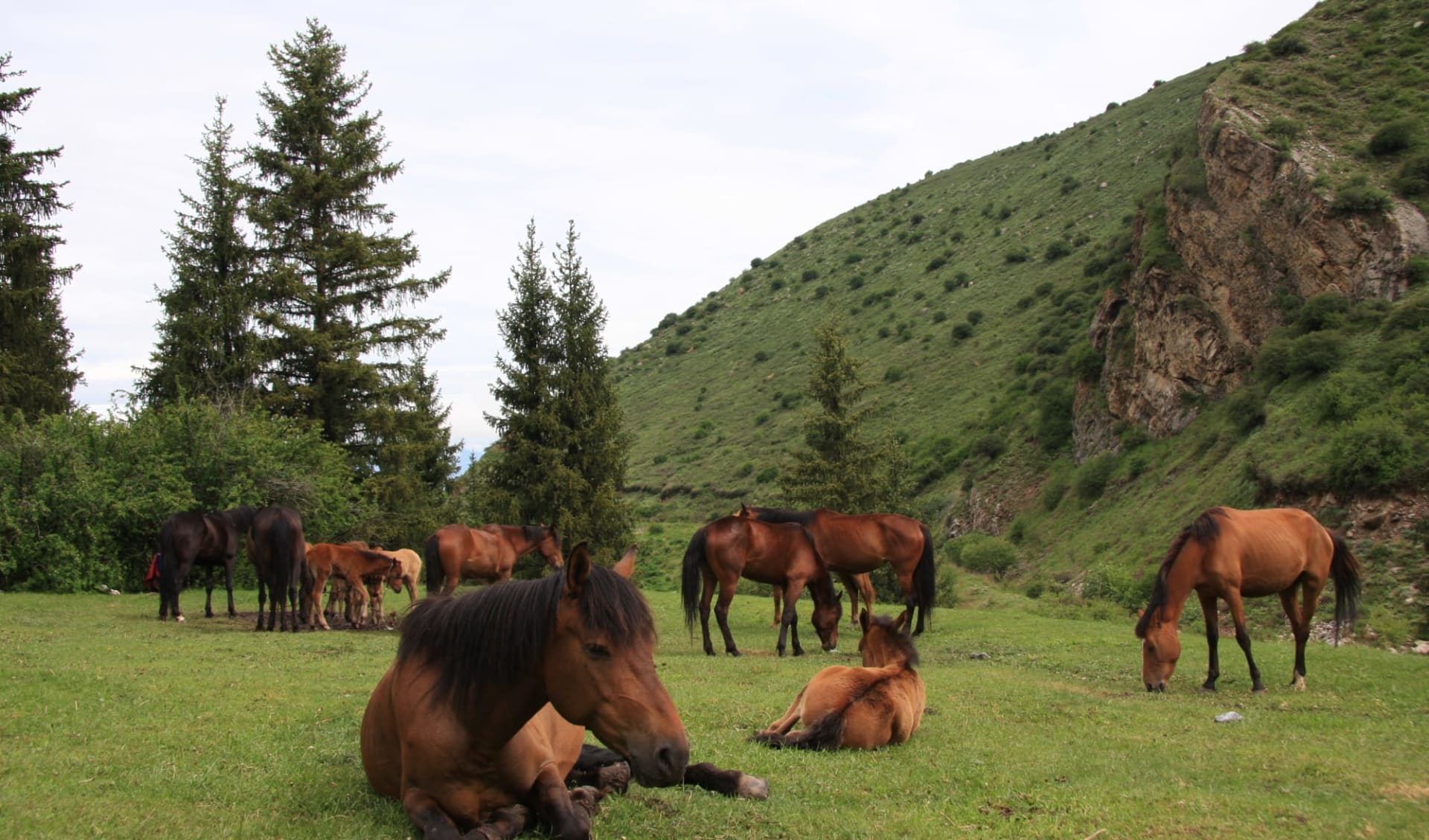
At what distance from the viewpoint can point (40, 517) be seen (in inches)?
817

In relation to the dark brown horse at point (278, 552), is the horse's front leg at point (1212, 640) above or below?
below

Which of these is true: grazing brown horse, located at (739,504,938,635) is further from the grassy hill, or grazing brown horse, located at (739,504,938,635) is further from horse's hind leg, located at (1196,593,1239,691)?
the grassy hill

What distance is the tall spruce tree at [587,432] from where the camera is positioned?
28.1 meters

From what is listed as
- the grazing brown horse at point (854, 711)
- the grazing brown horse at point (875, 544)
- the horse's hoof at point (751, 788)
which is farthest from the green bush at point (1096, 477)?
the horse's hoof at point (751, 788)

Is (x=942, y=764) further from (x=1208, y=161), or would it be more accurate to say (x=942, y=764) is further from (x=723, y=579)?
(x=1208, y=161)

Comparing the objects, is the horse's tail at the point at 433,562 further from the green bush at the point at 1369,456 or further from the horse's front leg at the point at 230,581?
the green bush at the point at 1369,456

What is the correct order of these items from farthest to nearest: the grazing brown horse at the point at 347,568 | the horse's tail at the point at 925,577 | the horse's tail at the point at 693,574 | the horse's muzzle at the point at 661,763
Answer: the grazing brown horse at the point at 347,568, the horse's tail at the point at 925,577, the horse's tail at the point at 693,574, the horse's muzzle at the point at 661,763

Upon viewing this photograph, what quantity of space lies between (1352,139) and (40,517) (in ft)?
138

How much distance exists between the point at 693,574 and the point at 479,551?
5395 millimetres

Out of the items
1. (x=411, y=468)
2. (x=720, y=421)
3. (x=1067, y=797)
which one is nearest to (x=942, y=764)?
(x=1067, y=797)

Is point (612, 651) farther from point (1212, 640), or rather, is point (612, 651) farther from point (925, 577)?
point (925, 577)

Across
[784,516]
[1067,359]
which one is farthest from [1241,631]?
[1067,359]

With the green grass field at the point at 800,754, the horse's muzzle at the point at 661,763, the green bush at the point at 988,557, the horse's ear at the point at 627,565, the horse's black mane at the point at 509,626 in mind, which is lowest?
the green bush at the point at 988,557

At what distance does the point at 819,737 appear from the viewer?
7.29 metres
